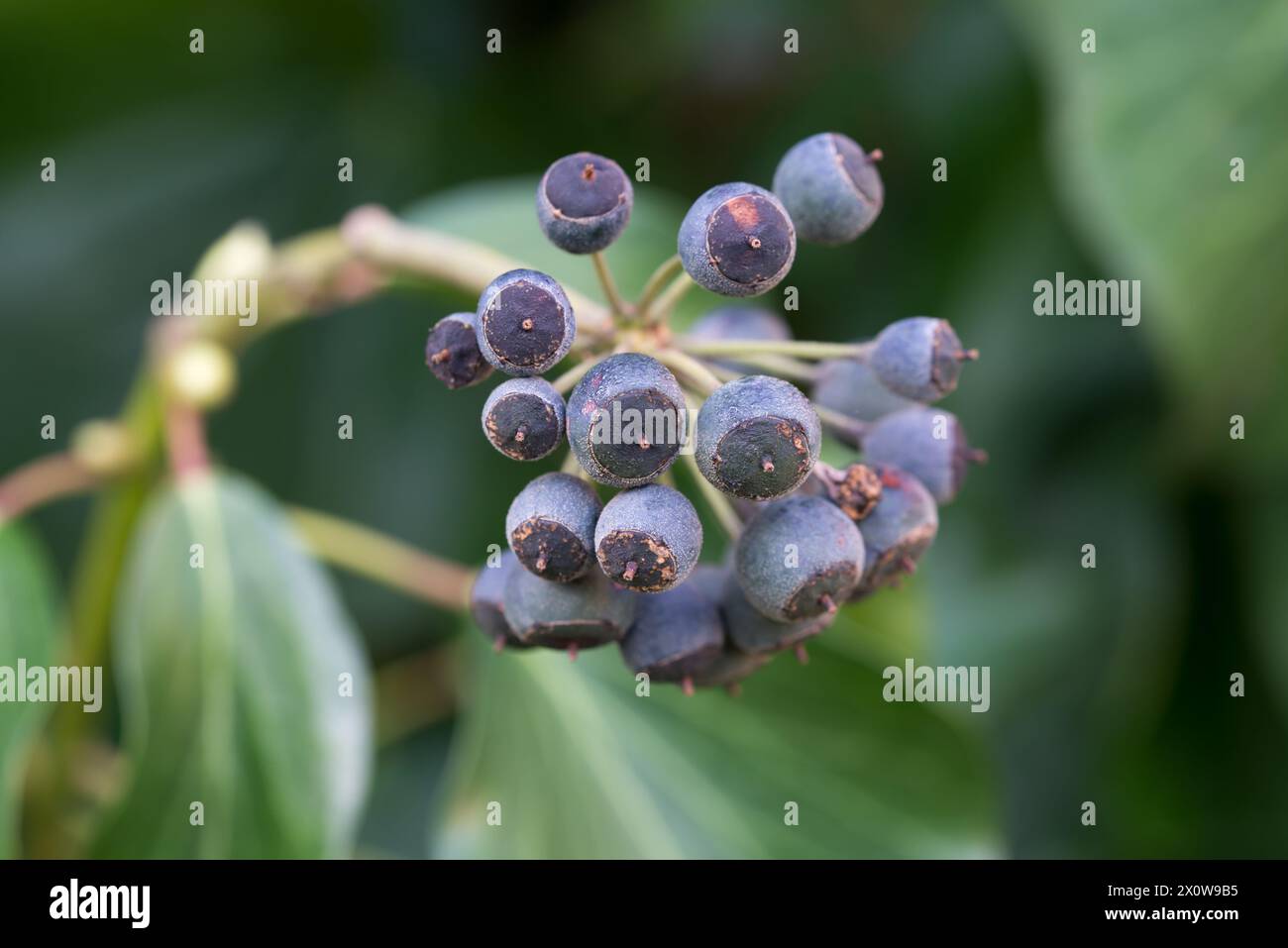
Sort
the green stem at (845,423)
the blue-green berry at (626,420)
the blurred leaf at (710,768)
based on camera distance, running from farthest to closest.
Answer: the blurred leaf at (710,768) < the green stem at (845,423) < the blue-green berry at (626,420)

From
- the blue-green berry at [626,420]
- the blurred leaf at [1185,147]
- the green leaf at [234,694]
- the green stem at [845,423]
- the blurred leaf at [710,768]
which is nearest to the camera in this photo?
the blue-green berry at [626,420]

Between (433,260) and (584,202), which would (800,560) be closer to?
(584,202)

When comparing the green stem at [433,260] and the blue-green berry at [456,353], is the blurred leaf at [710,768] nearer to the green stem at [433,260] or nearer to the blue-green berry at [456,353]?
the green stem at [433,260]

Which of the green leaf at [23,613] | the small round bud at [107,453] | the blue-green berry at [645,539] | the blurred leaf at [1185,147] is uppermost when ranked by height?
the blurred leaf at [1185,147]

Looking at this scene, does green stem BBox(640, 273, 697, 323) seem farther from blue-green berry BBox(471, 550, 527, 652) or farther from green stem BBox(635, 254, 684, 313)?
blue-green berry BBox(471, 550, 527, 652)

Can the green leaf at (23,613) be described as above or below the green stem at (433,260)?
below

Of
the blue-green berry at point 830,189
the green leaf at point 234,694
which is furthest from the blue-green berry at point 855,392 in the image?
the green leaf at point 234,694

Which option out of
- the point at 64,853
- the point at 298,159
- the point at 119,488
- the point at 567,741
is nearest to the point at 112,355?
the point at 298,159
